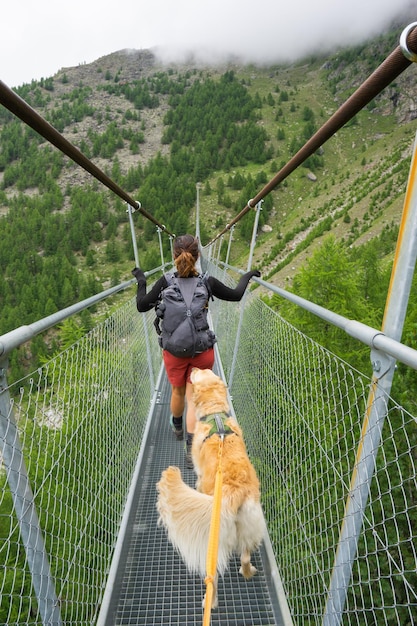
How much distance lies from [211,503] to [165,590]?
93 cm

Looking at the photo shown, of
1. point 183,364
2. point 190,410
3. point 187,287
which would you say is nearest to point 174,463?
point 190,410

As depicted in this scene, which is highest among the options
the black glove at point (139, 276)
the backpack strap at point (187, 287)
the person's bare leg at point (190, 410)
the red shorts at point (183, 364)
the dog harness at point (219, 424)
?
the black glove at point (139, 276)

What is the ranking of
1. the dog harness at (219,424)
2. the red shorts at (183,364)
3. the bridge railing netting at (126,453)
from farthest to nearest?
the red shorts at (183,364), the dog harness at (219,424), the bridge railing netting at (126,453)

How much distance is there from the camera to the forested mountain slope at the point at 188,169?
6159 centimetres

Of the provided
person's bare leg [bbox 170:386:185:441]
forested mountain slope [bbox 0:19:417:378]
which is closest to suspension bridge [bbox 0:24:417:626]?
person's bare leg [bbox 170:386:185:441]

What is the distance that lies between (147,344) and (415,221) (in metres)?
3.38

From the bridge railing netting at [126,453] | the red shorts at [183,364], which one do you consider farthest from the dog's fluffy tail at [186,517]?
the red shorts at [183,364]

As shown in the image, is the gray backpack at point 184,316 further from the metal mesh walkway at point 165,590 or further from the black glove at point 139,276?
the metal mesh walkway at point 165,590

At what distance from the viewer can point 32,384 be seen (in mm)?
1234

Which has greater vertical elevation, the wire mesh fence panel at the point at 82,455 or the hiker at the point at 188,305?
the hiker at the point at 188,305

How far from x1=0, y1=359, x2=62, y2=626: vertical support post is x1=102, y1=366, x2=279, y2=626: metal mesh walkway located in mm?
838

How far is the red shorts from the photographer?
9.37 feet

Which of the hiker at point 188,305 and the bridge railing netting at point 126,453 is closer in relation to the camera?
the bridge railing netting at point 126,453

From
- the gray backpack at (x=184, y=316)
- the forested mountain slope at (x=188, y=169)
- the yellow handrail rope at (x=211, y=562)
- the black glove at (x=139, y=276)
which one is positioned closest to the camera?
the yellow handrail rope at (x=211, y=562)
